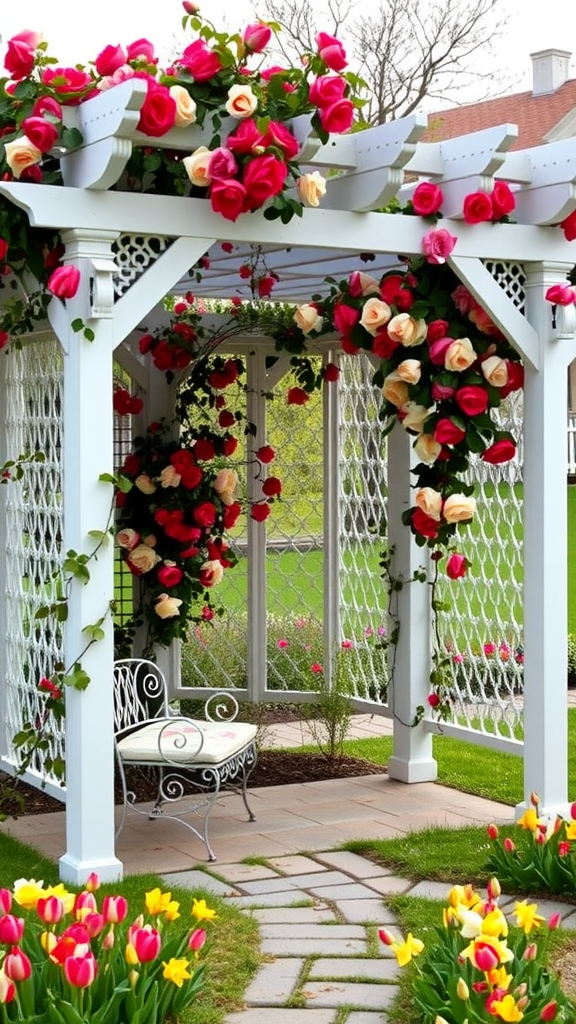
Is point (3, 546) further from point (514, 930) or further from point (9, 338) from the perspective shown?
point (514, 930)

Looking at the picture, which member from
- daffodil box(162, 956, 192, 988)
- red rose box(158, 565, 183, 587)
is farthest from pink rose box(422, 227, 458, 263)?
daffodil box(162, 956, 192, 988)

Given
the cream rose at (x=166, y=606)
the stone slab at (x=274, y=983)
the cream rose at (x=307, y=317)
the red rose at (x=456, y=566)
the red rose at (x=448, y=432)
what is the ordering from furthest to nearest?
1. the cream rose at (x=166, y=606)
2. the cream rose at (x=307, y=317)
3. the red rose at (x=456, y=566)
4. the red rose at (x=448, y=432)
5. the stone slab at (x=274, y=983)

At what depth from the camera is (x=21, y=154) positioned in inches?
174

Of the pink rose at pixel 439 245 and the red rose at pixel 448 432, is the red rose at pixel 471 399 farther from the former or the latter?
the pink rose at pixel 439 245

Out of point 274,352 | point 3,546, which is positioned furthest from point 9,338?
point 274,352

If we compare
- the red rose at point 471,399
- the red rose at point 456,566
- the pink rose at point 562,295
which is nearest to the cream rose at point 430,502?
the red rose at point 456,566

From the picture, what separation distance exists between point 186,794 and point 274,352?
228 cm

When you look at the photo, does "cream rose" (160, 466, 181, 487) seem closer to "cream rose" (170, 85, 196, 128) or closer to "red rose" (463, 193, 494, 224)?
"red rose" (463, 193, 494, 224)

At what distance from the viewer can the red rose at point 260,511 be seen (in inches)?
275

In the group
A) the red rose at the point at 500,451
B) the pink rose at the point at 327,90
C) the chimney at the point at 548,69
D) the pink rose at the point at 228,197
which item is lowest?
the red rose at the point at 500,451

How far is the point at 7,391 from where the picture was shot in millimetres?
6211

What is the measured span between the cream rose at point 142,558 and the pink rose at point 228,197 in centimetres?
218

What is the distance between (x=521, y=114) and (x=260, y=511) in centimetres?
2036

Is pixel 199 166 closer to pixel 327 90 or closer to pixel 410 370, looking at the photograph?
pixel 327 90
